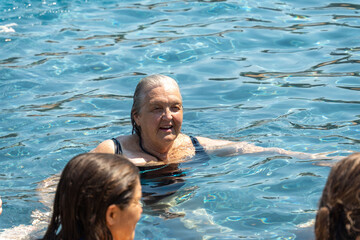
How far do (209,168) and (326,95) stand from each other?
93.2 inches

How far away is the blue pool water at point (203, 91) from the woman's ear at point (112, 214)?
1543 millimetres

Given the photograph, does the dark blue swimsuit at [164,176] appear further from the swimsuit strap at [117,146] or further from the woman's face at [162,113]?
the woman's face at [162,113]

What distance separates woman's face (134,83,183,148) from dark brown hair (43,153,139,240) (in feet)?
8.60

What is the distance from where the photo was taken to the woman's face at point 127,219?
2.88 meters

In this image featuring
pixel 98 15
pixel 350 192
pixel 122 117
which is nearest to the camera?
pixel 350 192

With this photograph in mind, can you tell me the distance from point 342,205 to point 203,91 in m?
5.29

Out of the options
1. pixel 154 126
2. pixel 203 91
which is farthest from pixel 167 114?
pixel 203 91

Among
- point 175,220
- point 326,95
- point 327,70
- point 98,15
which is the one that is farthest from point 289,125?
point 98,15

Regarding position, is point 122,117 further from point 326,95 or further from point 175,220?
point 175,220

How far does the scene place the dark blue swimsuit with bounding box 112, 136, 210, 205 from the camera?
5.13 meters

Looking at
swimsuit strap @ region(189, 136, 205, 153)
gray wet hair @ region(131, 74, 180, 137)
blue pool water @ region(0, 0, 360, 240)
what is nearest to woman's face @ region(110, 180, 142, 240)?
blue pool water @ region(0, 0, 360, 240)

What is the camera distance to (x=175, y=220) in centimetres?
461

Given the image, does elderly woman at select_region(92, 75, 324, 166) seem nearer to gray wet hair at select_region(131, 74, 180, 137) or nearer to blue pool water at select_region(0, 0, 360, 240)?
gray wet hair at select_region(131, 74, 180, 137)

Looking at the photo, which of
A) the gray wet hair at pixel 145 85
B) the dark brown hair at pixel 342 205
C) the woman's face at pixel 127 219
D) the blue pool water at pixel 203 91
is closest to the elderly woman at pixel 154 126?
the gray wet hair at pixel 145 85
